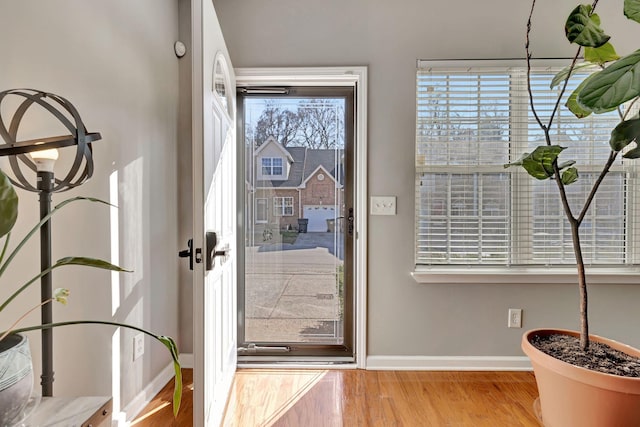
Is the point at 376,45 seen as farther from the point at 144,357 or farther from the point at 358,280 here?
the point at 144,357

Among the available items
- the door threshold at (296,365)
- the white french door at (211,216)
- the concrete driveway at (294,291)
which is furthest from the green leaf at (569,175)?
the door threshold at (296,365)

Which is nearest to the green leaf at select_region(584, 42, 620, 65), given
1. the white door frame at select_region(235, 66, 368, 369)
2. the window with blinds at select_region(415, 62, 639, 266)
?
the window with blinds at select_region(415, 62, 639, 266)

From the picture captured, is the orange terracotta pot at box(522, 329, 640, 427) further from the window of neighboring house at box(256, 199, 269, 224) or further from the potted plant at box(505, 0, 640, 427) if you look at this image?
the window of neighboring house at box(256, 199, 269, 224)

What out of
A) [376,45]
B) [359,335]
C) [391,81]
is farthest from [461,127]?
[359,335]

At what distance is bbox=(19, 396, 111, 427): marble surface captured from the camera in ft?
2.52

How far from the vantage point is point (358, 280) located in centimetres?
216

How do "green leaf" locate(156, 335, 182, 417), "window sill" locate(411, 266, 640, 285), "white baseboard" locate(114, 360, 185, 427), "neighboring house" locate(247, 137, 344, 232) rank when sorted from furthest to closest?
"neighboring house" locate(247, 137, 344, 232) → "window sill" locate(411, 266, 640, 285) → "white baseboard" locate(114, 360, 185, 427) → "green leaf" locate(156, 335, 182, 417)

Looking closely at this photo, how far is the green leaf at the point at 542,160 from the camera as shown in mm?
1266

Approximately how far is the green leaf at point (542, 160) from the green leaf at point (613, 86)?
0.23 metres

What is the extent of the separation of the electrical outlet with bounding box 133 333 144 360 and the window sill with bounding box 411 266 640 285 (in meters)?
1.62

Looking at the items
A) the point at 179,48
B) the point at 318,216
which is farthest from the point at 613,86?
the point at 179,48

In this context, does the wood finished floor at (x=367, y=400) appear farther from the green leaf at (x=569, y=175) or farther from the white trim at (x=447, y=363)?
the green leaf at (x=569, y=175)

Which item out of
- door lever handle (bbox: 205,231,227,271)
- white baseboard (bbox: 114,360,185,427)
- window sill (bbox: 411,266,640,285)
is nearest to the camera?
door lever handle (bbox: 205,231,227,271)

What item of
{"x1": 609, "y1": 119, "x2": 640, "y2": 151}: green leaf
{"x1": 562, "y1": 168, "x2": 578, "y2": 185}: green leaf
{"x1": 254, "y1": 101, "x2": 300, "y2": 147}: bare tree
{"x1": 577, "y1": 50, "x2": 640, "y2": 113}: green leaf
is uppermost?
{"x1": 254, "y1": 101, "x2": 300, "y2": 147}: bare tree
